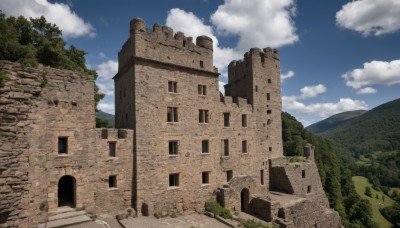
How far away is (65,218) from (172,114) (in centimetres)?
1090

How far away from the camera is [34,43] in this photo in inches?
922

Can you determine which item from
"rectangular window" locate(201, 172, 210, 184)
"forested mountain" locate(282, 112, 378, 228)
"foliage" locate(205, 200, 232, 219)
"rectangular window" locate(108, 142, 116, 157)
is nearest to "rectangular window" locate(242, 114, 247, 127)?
"rectangular window" locate(201, 172, 210, 184)

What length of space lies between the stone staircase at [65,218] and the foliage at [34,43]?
35.4 ft

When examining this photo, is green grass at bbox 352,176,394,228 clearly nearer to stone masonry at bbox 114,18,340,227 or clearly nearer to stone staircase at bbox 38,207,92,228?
stone masonry at bbox 114,18,340,227

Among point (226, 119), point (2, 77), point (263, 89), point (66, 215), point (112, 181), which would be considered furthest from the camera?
point (263, 89)

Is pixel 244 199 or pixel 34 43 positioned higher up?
pixel 34 43

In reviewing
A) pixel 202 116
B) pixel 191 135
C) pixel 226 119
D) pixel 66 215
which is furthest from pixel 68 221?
pixel 226 119

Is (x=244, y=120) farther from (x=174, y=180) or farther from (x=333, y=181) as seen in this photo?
(x=333, y=181)

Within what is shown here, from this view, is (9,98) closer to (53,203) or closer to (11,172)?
(11,172)

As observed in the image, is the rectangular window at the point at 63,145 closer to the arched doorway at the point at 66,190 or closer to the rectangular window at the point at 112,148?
the arched doorway at the point at 66,190

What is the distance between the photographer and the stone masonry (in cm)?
1992

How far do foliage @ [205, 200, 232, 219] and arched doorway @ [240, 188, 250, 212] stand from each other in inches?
124

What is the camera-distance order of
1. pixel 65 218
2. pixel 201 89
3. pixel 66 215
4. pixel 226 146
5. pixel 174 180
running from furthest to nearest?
1. pixel 226 146
2. pixel 201 89
3. pixel 174 180
4. pixel 66 215
5. pixel 65 218

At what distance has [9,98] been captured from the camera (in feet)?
25.3
